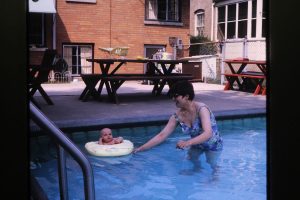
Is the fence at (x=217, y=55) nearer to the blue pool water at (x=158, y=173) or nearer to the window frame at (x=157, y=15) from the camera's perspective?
the window frame at (x=157, y=15)

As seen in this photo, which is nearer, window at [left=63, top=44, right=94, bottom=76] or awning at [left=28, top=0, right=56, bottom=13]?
awning at [left=28, top=0, right=56, bottom=13]

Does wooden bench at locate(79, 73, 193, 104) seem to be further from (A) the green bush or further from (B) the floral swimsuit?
(A) the green bush

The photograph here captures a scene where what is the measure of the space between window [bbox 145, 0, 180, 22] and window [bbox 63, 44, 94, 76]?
285 centimetres

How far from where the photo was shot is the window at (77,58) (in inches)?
597

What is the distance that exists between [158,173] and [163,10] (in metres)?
12.4

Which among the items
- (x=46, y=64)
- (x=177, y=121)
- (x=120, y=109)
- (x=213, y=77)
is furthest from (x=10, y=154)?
(x=213, y=77)

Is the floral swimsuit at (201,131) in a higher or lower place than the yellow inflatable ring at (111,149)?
higher

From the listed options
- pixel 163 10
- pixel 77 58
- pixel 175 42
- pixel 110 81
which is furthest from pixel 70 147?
pixel 163 10

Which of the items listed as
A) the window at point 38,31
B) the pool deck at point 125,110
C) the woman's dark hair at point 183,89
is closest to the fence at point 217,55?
the window at point 38,31

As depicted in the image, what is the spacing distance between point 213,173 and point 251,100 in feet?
14.5

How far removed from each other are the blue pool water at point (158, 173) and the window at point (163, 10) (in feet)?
35.3

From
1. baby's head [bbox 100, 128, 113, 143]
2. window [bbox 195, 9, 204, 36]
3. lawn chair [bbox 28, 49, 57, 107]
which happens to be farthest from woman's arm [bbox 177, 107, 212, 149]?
window [bbox 195, 9, 204, 36]

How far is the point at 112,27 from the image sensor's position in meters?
15.6

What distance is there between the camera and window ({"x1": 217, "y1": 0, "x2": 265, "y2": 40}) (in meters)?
17.0
